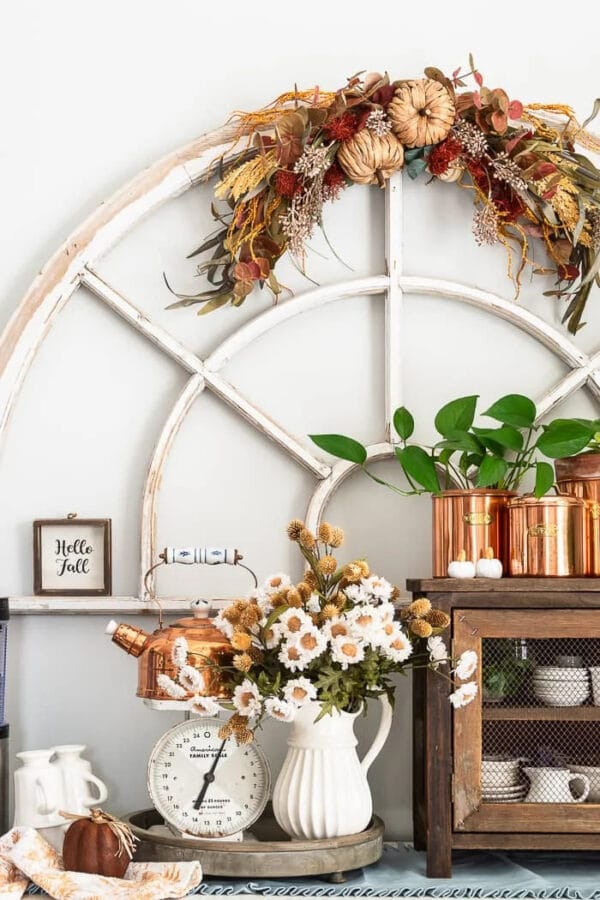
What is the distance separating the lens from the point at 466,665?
5.36ft

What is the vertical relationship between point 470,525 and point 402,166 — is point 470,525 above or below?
below

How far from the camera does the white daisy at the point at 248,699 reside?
Result: 160cm

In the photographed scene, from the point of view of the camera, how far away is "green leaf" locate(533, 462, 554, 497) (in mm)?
1731

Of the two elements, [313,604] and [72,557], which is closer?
[313,604]

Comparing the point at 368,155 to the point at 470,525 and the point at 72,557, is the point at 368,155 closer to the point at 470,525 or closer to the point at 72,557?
the point at 470,525

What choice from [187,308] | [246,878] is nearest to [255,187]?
[187,308]

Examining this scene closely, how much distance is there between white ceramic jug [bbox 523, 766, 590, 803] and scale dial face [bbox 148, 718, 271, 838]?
0.40 meters

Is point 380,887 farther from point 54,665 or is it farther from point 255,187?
point 255,187

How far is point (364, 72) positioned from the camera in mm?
2049

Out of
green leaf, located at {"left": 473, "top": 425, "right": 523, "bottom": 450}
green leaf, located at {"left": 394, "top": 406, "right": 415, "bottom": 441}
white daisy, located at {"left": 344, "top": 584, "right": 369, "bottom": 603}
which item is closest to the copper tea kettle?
white daisy, located at {"left": 344, "top": 584, "right": 369, "bottom": 603}

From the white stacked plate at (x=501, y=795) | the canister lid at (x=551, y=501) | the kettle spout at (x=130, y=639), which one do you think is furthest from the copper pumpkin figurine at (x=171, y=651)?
the canister lid at (x=551, y=501)

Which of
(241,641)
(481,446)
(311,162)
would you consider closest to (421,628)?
(241,641)

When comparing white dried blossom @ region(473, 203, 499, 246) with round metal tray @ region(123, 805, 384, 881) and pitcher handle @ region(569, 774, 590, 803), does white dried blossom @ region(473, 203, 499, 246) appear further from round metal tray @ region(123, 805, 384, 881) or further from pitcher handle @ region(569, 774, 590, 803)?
round metal tray @ region(123, 805, 384, 881)

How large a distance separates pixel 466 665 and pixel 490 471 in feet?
1.07
